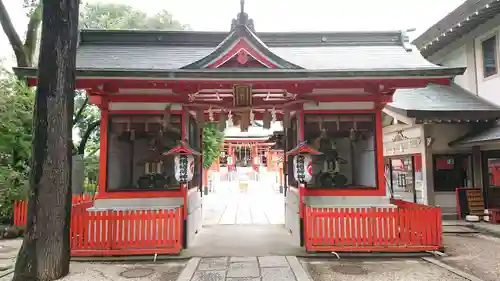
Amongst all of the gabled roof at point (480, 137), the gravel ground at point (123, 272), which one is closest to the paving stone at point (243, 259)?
the gravel ground at point (123, 272)

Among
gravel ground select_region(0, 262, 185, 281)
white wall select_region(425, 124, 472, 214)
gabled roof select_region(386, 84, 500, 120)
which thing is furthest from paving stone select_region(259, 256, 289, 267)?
white wall select_region(425, 124, 472, 214)

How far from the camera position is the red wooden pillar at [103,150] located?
8.08 m

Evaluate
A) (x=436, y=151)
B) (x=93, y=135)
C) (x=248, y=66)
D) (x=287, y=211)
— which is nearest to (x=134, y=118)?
(x=248, y=66)

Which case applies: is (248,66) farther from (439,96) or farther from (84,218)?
(439,96)

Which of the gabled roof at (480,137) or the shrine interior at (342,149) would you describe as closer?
the shrine interior at (342,149)

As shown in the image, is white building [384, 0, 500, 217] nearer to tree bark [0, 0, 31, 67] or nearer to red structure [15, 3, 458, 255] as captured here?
red structure [15, 3, 458, 255]

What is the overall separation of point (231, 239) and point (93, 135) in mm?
18848

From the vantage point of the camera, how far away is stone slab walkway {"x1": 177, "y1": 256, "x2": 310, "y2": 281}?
19.2ft

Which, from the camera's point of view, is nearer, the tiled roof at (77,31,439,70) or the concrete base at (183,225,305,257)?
the concrete base at (183,225,305,257)

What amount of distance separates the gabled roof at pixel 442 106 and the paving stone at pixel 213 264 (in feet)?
26.0

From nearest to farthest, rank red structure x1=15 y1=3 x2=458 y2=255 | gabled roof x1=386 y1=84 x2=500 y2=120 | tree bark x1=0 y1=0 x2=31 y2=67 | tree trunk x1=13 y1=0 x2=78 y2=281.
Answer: tree trunk x1=13 y1=0 x2=78 y2=281 < red structure x1=15 y1=3 x2=458 y2=255 < gabled roof x1=386 y1=84 x2=500 y2=120 < tree bark x1=0 y1=0 x2=31 y2=67

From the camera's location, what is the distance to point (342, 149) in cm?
1048

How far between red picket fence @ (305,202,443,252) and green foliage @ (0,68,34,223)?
9024 millimetres

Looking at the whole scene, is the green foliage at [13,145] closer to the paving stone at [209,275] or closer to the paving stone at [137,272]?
the paving stone at [137,272]
